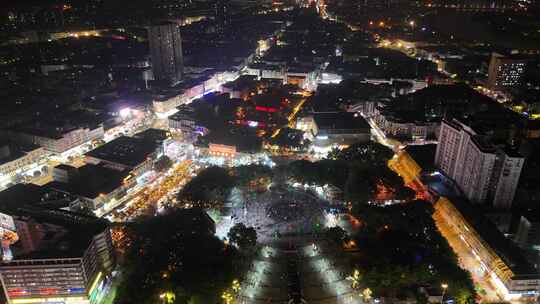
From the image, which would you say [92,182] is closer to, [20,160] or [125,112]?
[20,160]

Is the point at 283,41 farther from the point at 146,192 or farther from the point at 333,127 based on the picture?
the point at 146,192

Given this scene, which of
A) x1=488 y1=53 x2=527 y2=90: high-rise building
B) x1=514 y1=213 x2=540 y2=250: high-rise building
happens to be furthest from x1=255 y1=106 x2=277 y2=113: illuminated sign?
x1=488 y1=53 x2=527 y2=90: high-rise building

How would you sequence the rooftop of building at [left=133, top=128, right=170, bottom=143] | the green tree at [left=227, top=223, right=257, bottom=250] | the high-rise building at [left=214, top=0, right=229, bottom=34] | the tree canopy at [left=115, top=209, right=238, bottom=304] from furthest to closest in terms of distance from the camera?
the high-rise building at [left=214, top=0, right=229, bottom=34] → the rooftop of building at [left=133, top=128, right=170, bottom=143] → the green tree at [left=227, top=223, right=257, bottom=250] → the tree canopy at [left=115, top=209, right=238, bottom=304]

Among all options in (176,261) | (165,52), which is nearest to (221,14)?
(165,52)

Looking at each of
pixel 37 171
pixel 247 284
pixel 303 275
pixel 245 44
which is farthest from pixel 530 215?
pixel 245 44

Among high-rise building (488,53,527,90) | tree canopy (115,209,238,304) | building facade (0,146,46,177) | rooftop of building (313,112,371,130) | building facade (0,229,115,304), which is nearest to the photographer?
building facade (0,229,115,304)

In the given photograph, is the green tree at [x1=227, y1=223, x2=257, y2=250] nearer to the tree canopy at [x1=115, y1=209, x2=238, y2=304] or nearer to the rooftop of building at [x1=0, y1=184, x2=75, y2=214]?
the tree canopy at [x1=115, y1=209, x2=238, y2=304]
